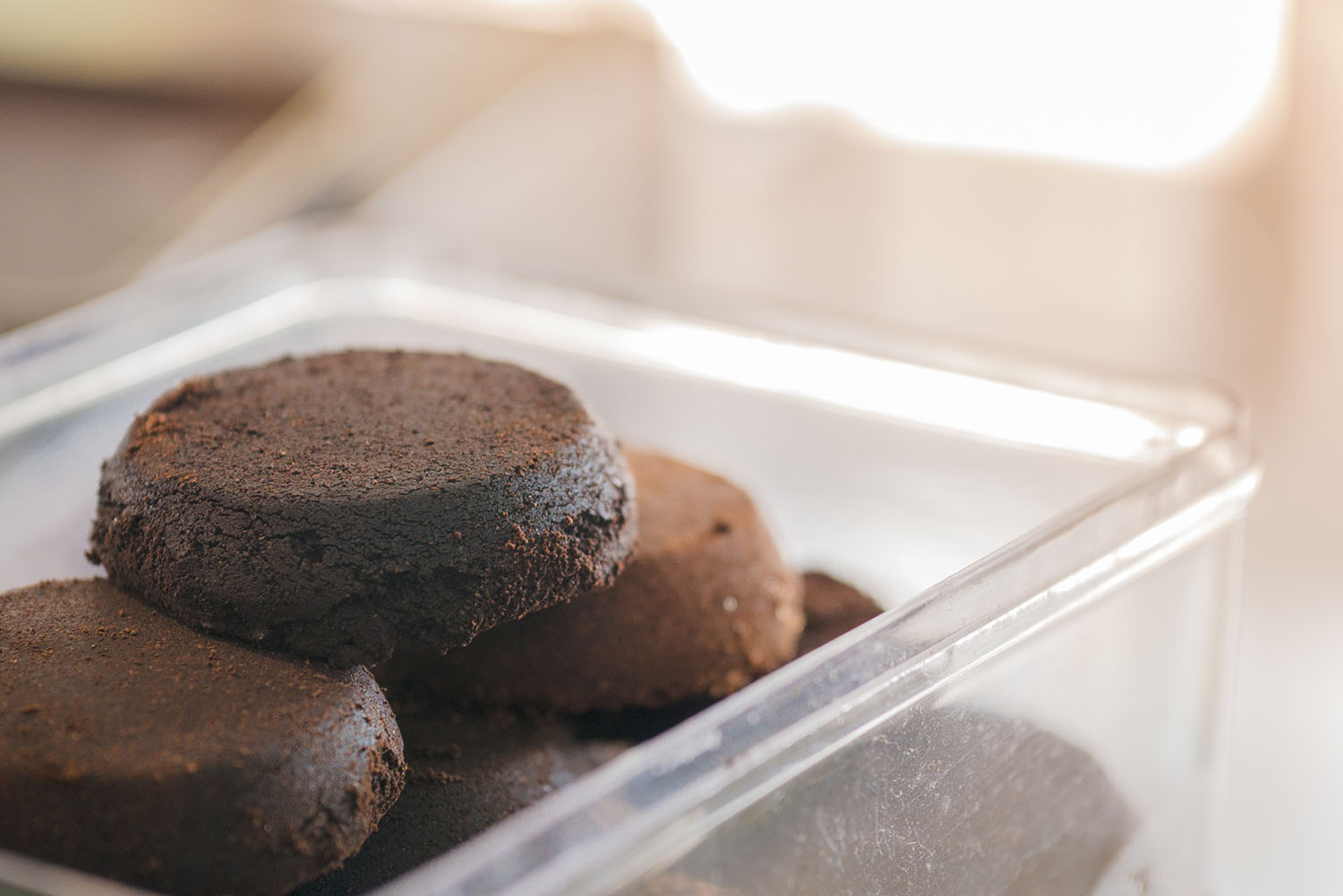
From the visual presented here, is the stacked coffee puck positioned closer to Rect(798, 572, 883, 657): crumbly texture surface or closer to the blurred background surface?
Rect(798, 572, 883, 657): crumbly texture surface

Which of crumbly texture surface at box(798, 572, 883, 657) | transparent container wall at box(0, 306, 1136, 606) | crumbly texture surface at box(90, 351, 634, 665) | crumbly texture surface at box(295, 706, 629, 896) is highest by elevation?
crumbly texture surface at box(90, 351, 634, 665)

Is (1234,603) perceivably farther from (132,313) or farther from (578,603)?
(132,313)

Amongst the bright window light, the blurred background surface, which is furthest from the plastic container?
the bright window light

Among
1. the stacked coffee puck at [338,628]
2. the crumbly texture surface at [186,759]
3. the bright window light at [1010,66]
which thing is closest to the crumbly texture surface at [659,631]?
the stacked coffee puck at [338,628]

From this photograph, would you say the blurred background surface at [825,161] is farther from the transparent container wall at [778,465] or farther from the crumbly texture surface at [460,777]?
the crumbly texture surface at [460,777]

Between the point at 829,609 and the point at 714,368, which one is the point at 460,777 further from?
the point at 714,368

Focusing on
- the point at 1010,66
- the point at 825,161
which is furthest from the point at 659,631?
the point at 825,161
